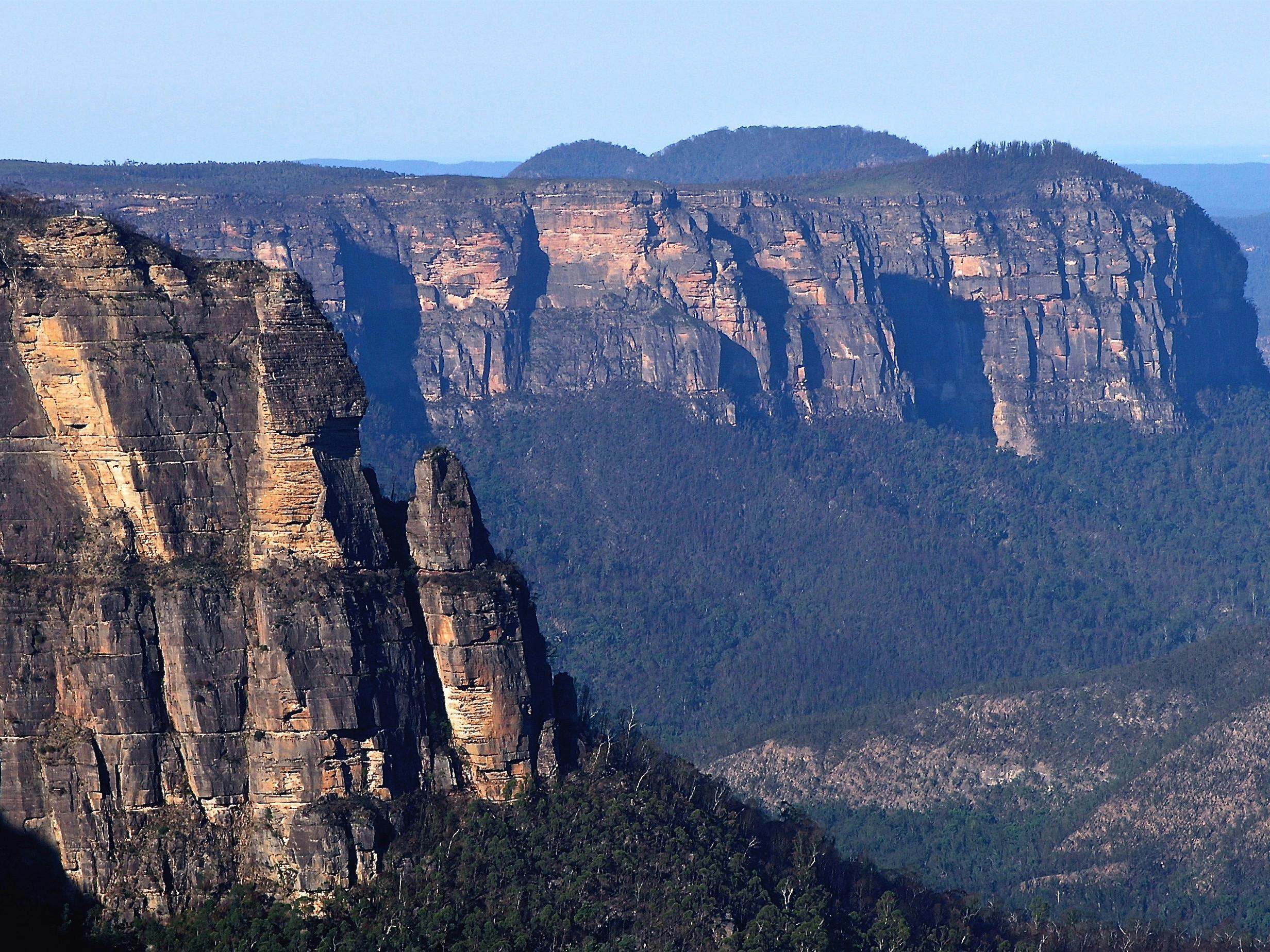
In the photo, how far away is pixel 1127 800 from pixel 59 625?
2502 inches

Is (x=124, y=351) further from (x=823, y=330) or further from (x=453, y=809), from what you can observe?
(x=823, y=330)

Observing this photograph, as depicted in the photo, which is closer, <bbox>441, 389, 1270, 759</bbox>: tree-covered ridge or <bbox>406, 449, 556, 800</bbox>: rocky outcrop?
<bbox>406, 449, 556, 800</bbox>: rocky outcrop

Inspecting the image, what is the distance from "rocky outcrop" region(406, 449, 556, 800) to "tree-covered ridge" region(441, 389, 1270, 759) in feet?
234

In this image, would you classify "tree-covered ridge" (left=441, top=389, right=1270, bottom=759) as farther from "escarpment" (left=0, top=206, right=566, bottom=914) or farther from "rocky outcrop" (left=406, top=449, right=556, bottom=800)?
"escarpment" (left=0, top=206, right=566, bottom=914)

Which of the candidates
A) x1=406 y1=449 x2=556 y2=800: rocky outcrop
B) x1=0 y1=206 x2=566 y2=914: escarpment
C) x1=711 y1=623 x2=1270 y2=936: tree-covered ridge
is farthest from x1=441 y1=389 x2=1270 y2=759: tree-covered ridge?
x1=0 y1=206 x2=566 y2=914: escarpment

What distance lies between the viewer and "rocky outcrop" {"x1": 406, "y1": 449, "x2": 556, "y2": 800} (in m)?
68.9

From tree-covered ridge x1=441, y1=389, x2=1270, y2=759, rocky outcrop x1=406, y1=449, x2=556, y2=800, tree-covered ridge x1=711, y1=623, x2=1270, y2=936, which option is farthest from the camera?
tree-covered ridge x1=441, y1=389, x2=1270, y2=759

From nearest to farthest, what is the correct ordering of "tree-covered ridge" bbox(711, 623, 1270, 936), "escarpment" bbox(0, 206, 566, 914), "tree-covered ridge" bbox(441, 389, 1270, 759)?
"escarpment" bbox(0, 206, 566, 914)
"tree-covered ridge" bbox(711, 623, 1270, 936)
"tree-covered ridge" bbox(441, 389, 1270, 759)

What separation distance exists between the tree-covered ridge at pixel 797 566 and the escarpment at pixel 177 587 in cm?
7457

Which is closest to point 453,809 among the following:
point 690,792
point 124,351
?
point 690,792

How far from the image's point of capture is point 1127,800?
115 metres

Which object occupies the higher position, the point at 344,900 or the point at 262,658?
the point at 262,658

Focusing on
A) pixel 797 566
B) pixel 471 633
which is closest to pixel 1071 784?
pixel 797 566

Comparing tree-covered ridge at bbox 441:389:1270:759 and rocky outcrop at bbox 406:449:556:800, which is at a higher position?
rocky outcrop at bbox 406:449:556:800
